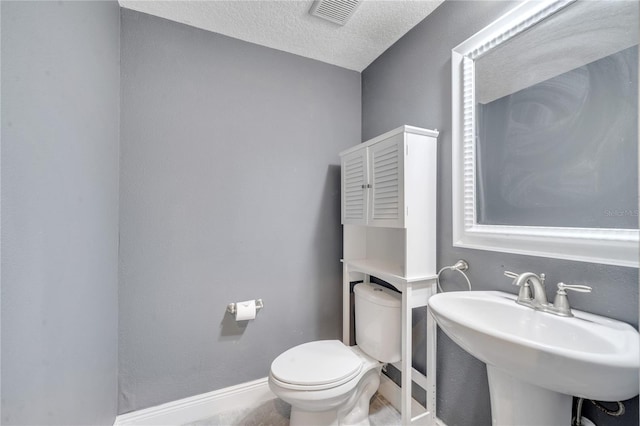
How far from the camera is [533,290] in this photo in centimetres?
91

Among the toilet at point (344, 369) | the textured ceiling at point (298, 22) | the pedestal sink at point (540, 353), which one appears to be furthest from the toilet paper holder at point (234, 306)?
the textured ceiling at point (298, 22)

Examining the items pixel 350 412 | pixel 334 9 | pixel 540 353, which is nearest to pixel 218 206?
pixel 334 9

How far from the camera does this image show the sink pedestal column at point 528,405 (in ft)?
2.61

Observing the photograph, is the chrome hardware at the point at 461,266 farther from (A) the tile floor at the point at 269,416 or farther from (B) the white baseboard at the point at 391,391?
(A) the tile floor at the point at 269,416

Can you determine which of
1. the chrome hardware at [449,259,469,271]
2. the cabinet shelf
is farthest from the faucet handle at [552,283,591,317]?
the cabinet shelf

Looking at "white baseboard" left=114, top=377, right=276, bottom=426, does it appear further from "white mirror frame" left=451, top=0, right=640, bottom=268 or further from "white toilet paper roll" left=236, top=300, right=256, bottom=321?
"white mirror frame" left=451, top=0, right=640, bottom=268

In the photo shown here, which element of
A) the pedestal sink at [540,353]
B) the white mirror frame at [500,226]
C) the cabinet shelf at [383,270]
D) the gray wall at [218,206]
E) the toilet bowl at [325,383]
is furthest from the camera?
the gray wall at [218,206]

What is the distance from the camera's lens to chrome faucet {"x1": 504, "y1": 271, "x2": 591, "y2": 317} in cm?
81

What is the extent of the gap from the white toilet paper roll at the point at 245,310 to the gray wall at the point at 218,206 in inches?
3.1

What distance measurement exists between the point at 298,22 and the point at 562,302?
1.74 metres

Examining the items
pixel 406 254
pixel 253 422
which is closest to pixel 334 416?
pixel 253 422

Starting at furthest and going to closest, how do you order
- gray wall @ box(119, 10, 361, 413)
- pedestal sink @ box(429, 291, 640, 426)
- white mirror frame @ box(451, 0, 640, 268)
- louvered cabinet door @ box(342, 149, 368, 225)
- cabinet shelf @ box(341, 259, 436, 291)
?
louvered cabinet door @ box(342, 149, 368, 225) → gray wall @ box(119, 10, 361, 413) → cabinet shelf @ box(341, 259, 436, 291) → white mirror frame @ box(451, 0, 640, 268) → pedestal sink @ box(429, 291, 640, 426)

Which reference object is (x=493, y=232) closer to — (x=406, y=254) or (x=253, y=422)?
(x=406, y=254)

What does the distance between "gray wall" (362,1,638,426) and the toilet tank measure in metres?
0.17
